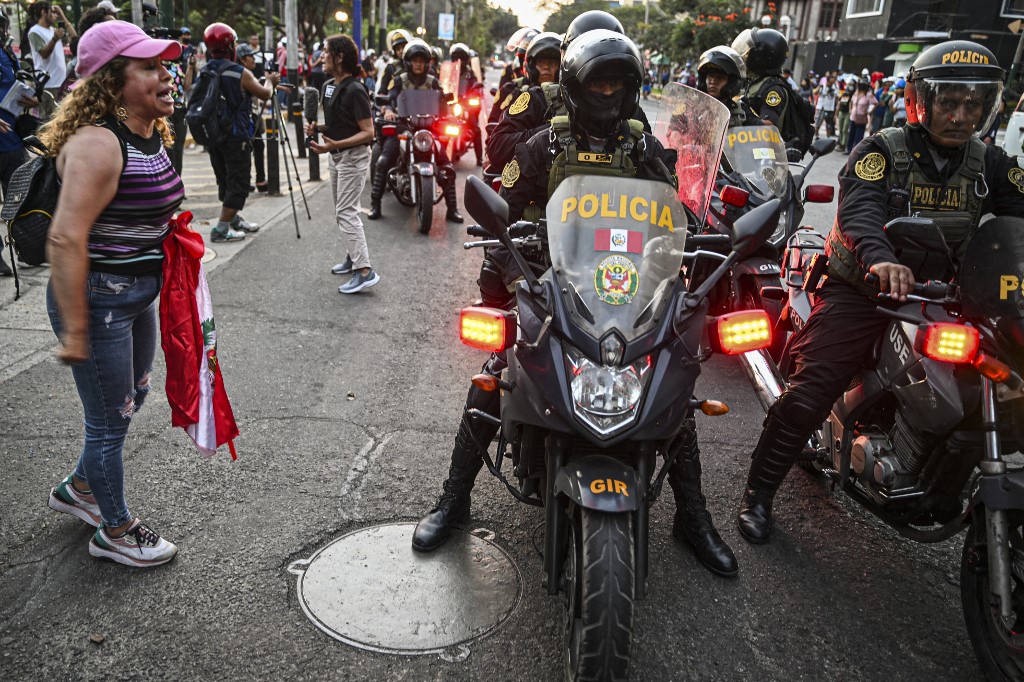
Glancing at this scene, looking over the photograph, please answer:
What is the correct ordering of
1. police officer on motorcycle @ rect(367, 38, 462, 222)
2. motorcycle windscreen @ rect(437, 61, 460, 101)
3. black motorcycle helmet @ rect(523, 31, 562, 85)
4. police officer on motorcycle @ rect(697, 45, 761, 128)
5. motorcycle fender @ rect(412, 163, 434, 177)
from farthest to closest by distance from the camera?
motorcycle windscreen @ rect(437, 61, 460, 101)
police officer on motorcycle @ rect(367, 38, 462, 222)
motorcycle fender @ rect(412, 163, 434, 177)
black motorcycle helmet @ rect(523, 31, 562, 85)
police officer on motorcycle @ rect(697, 45, 761, 128)

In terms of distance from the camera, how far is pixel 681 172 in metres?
4.45

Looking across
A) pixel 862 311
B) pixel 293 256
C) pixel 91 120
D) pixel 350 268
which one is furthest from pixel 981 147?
pixel 293 256

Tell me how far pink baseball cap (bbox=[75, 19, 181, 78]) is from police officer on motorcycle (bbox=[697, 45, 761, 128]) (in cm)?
431

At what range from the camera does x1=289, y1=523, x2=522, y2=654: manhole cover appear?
3.00 metres

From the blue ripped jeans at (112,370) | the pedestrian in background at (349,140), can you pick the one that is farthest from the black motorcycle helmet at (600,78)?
the pedestrian in background at (349,140)

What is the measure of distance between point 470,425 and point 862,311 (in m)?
1.76

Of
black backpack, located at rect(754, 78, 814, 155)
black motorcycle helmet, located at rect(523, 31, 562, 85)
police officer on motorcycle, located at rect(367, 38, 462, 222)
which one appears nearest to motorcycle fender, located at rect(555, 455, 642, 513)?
black motorcycle helmet, located at rect(523, 31, 562, 85)

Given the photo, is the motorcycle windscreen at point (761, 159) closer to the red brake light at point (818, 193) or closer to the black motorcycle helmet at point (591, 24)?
the red brake light at point (818, 193)

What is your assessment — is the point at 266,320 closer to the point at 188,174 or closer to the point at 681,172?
the point at 681,172

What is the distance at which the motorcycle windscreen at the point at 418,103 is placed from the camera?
1007 cm

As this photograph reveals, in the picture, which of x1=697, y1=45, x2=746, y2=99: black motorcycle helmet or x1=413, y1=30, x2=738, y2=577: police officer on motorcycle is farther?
x1=697, y1=45, x2=746, y2=99: black motorcycle helmet

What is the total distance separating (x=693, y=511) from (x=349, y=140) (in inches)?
195

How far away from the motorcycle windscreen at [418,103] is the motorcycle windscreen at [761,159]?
207 inches

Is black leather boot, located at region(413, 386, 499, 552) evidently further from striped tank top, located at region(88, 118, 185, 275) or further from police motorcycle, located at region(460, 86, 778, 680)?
striped tank top, located at region(88, 118, 185, 275)
